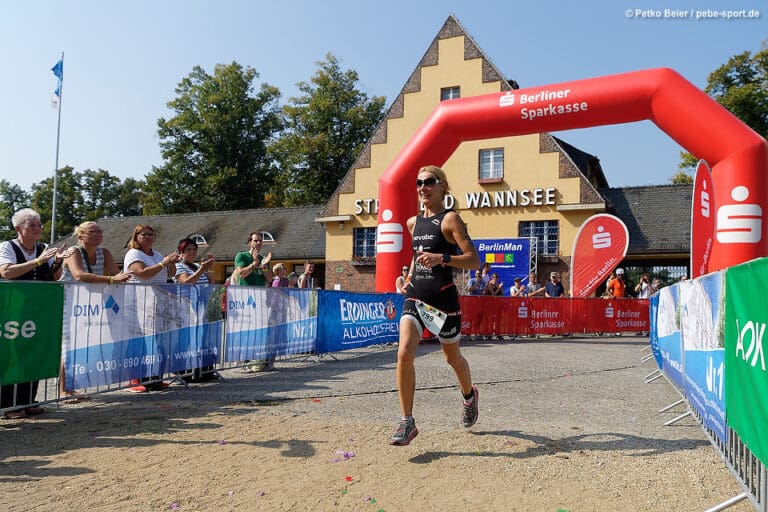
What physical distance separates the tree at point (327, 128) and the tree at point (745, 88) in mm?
22594

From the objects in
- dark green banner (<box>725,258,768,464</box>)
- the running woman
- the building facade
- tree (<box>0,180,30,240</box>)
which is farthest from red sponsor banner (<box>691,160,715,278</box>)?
tree (<box>0,180,30,240</box>)

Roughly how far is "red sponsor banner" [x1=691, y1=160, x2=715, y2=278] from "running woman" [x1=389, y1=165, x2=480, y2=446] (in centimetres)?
735

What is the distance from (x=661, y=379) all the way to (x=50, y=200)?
6896cm

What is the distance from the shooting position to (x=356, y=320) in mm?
12586

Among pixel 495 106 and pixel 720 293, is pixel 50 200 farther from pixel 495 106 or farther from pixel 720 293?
pixel 720 293

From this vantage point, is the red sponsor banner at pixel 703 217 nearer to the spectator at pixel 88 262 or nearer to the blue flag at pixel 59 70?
the spectator at pixel 88 262

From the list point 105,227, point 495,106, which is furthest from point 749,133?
point 105,227

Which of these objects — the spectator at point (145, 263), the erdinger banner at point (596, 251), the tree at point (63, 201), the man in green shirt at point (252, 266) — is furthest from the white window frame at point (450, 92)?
the tree at point (63, 201)

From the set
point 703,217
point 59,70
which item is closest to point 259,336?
point 703,217

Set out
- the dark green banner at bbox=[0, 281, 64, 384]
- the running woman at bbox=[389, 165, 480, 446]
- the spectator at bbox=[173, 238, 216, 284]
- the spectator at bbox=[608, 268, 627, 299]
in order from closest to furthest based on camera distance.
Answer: the running woman at bbox=[389, 165, 480, 446] → the dark green banner at bbox=[0, 281, 64, 384] → the spectator at bbox=[173, 238, 216, 284] → the spectator at bbox=[608, 268, 627, 299]

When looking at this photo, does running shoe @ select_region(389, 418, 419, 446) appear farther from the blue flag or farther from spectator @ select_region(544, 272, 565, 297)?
the blue flag

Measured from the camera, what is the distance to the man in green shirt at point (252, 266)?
9688 millimetres

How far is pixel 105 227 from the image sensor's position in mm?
41562

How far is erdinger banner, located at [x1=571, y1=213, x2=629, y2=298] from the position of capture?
17.0 m
